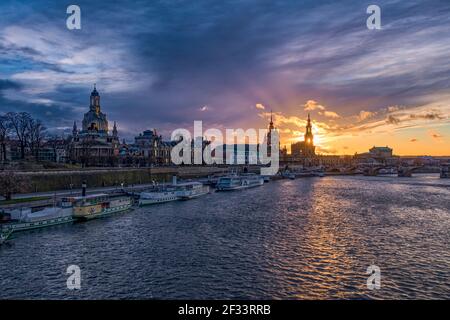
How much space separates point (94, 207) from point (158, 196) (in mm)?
18700

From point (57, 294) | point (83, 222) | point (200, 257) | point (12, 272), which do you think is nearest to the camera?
point (57, 294)

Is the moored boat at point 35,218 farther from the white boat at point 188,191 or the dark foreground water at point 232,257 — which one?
the white boat at point 188,191

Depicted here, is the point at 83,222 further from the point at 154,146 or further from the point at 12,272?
the point at 154,146

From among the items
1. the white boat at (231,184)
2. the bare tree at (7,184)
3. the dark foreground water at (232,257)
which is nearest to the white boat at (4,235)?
the dark foreground water at (232,257)

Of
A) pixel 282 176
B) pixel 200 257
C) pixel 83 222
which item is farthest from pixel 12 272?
pixel 282 176

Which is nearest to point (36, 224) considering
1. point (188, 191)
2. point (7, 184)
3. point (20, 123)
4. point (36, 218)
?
point (36, 218)

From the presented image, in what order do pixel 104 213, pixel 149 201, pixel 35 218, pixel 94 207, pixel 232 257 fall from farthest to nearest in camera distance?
pixel 149 201, pixel 104 213, pixel 94 207, pixel 35 218, pixel 232 257

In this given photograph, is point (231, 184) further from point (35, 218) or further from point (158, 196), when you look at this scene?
point (35, 218)

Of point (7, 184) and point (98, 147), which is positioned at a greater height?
point (98, 147)

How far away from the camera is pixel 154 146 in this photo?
166 m

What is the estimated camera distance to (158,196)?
68.8 metres

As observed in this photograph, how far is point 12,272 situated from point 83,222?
21322 mm

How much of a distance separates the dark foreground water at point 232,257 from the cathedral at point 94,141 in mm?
69809

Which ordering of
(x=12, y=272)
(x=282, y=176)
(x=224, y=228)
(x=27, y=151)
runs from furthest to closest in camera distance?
(x=282, y=176) → (x=27, y=151) → (x=224, y=228) → (x=12, y=272)
